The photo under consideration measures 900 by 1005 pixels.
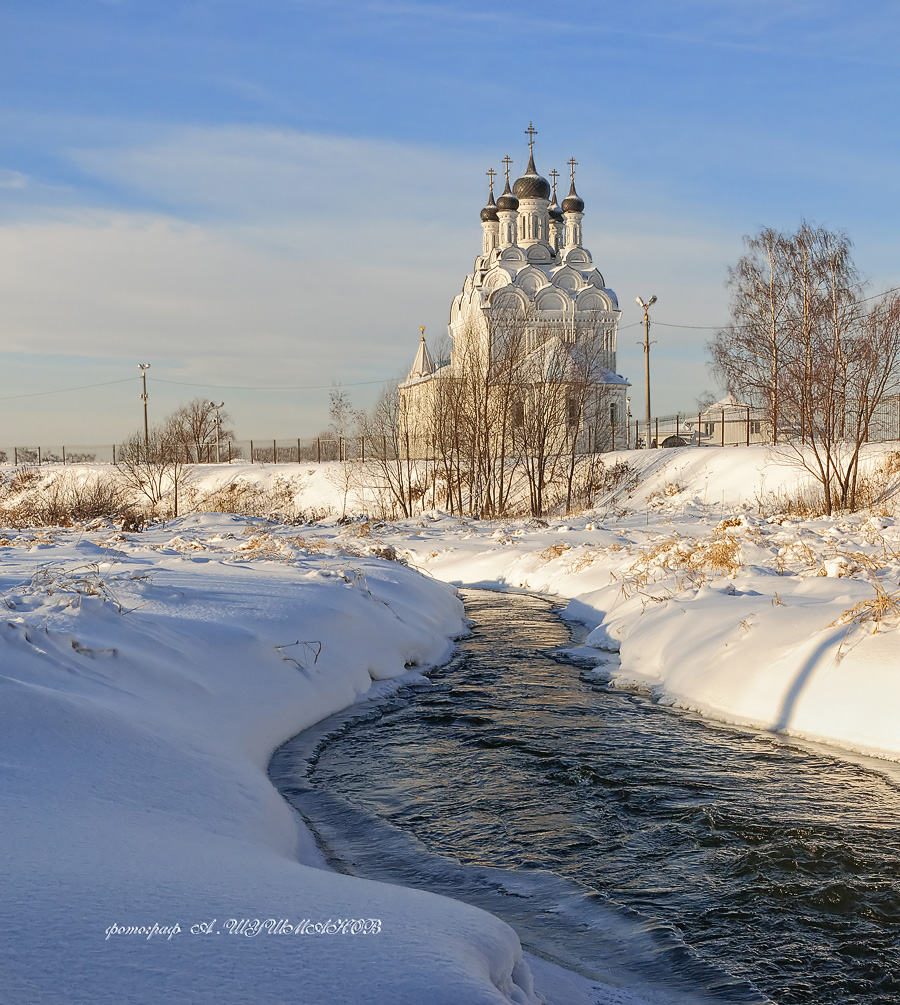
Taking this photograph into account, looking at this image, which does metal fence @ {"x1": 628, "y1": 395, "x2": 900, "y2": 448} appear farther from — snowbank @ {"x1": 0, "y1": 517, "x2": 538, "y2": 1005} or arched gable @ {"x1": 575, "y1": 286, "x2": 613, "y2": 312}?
snowbank @ {"x1": 0, "y1": 517, "x2": 538, "y2": 1005}

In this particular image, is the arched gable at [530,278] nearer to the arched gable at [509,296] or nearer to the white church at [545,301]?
the white church at [545,301]

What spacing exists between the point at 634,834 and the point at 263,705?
9.35 feet

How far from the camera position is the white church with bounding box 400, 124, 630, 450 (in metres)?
34.5

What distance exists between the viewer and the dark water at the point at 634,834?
3.49 m

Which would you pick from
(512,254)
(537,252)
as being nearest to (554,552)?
(512,254)

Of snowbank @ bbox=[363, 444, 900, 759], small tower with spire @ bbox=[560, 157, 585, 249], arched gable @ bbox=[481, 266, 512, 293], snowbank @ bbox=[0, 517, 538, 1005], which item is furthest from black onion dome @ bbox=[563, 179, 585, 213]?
snowbank @ bbox=[0, 517, 538, 1005]

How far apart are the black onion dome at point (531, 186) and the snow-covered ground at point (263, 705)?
1804 inches

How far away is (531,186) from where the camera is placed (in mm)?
56594

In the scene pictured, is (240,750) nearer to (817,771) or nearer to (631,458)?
(817,771)

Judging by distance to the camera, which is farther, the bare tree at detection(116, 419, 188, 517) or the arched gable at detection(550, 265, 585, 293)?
the arched gable at detection(550, 265, 585, 293)

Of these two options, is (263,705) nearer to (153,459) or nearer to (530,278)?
(153,459)

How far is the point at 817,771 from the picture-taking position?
18.4 feet

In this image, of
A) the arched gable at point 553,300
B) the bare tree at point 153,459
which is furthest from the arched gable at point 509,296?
the bare tree at point 153,459

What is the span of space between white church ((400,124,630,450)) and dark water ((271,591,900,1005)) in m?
27.5
